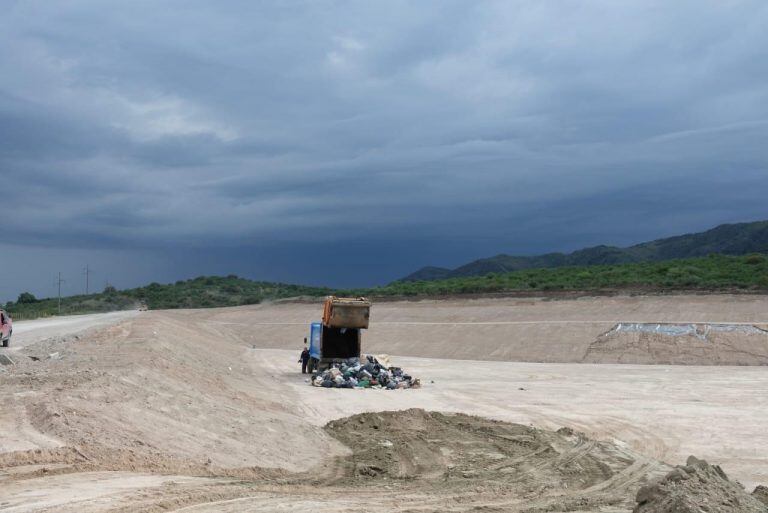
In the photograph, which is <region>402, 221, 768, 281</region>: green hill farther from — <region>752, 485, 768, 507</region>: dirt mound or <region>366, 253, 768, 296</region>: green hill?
<region>752, 485, 768, 507</region>: dirt mound

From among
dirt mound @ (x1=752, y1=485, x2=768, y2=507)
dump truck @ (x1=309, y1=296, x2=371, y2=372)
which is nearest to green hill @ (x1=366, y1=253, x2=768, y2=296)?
dump truck @ (x1=309, y1=296, x2=371, y2=372)

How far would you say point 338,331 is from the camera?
29344 mm

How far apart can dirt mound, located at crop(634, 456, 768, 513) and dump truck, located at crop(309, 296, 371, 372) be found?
761 inches

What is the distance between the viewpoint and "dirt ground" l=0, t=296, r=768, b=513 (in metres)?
9.80

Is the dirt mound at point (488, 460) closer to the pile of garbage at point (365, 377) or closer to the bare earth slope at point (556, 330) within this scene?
the pile of garbage at point (365, 377)

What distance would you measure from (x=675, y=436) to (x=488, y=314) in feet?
126

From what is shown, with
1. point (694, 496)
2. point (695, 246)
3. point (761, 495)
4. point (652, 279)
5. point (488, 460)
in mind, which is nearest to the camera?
point (694, 496)

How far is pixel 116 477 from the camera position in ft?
32.4

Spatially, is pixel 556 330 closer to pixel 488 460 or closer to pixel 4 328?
pixel 4 328

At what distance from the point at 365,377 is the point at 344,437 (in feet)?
35.1

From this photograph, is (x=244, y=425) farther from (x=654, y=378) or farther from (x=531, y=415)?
(x=654, y=378)

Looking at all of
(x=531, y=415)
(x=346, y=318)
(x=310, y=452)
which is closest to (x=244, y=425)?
(x=310, y=452)

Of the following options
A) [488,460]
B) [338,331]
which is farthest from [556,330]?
[488,460]

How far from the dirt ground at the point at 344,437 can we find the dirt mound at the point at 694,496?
51.1 inches
